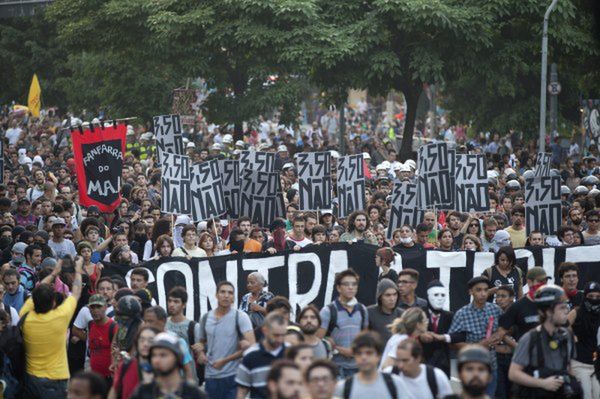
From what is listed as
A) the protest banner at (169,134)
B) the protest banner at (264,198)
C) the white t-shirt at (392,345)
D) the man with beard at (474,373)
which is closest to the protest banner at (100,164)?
the protest banner at (264,198)

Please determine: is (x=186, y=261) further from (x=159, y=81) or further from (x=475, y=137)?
(x=475, y=137)

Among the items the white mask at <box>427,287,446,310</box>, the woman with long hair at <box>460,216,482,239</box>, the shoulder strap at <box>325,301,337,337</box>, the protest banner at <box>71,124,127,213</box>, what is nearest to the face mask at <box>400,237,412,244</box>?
the woman with long hair at <box>460,216,482,239</box>

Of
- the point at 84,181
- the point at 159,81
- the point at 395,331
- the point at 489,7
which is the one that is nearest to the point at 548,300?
the point at 395,331

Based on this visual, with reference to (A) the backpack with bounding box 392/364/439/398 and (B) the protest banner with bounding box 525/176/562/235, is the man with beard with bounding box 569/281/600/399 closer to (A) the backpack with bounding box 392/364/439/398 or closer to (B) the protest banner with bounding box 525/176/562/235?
(A) the backpack with bounding box 392/364/439/398

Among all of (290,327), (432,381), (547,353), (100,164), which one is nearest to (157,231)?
(100,164)

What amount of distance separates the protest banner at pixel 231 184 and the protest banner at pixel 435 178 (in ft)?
8.52

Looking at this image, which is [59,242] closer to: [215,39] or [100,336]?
[100,336]

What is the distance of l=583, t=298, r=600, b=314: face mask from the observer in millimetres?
12109

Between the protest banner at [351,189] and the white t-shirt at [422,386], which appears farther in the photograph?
the protest banner at [351,189]

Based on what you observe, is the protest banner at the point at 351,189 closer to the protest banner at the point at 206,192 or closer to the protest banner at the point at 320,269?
the protest banner at the point at 206,192

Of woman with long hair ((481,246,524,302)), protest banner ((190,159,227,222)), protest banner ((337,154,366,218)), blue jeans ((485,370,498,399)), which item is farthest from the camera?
protest banner ((337,154,366,218))

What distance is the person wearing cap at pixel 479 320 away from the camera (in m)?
11.9

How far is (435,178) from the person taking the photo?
18922 mm

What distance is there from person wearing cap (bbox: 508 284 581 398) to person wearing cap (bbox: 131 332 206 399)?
9.25ft
